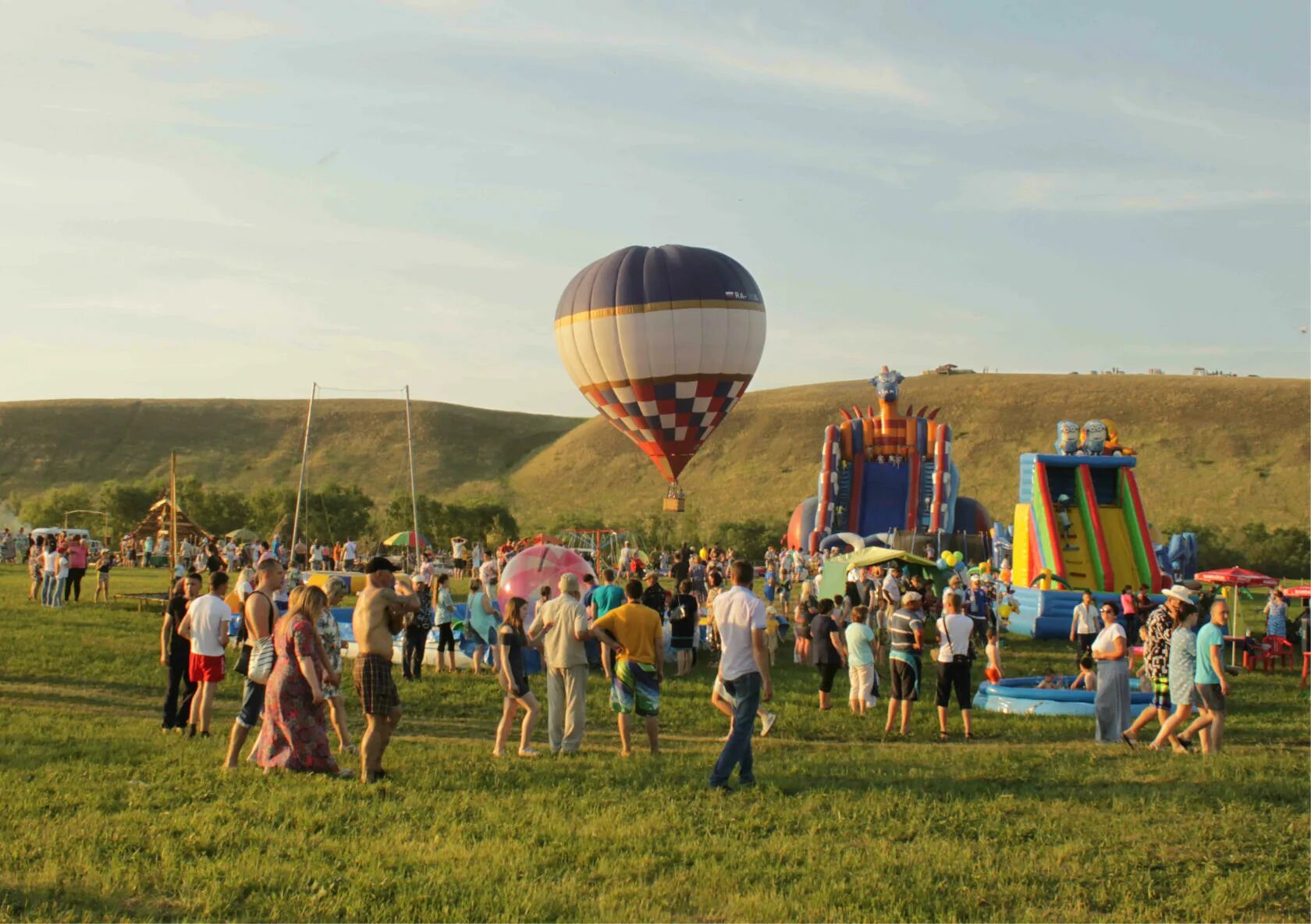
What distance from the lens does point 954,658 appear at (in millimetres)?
12664

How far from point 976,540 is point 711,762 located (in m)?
29.2

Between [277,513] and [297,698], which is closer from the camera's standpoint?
[297,698]

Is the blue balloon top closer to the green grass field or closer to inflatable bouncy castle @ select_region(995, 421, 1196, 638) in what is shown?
inflatable bouncy castle @ select_region(995, 421, 1196, 638)

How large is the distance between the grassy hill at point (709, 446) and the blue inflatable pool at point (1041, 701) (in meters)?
61.4

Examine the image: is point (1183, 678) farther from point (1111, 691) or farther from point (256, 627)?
point (256, 627)

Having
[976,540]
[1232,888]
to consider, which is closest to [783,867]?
[1232,888]

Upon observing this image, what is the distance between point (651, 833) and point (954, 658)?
19.4 feet

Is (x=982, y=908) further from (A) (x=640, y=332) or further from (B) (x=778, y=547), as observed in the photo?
(B) (x=778, y=547)

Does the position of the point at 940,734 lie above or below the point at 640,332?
below

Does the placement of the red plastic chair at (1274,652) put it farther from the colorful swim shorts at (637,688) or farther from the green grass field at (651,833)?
the colorful swim shorts at (637,688)

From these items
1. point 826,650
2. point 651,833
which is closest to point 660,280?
point 826,650

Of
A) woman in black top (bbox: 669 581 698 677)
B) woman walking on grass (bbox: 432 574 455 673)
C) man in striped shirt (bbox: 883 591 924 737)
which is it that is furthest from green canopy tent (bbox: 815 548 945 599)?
man in striped shirt (bbox: 883 591 924 737)

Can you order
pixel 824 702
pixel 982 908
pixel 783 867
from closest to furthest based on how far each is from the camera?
pixel 982 908 → pixel 783 867 → pixel 824 702

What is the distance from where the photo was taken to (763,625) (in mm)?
8914
